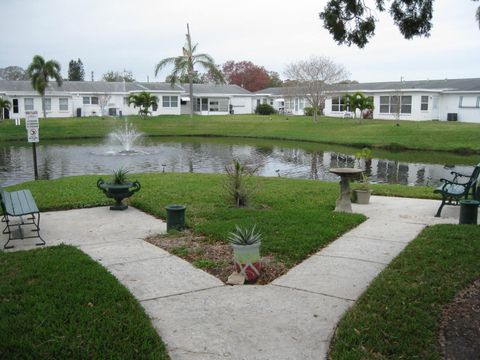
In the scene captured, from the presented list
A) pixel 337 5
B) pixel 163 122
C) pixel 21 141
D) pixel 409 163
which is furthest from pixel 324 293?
pixel 163 122

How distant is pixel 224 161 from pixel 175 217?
16.6 meters

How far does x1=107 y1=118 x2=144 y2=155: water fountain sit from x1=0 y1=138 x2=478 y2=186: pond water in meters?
0.36

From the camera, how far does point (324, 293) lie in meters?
5.39

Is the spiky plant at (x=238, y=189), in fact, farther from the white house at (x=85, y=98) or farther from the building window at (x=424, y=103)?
the white house at (x=85, y=98)

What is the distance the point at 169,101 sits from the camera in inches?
2274

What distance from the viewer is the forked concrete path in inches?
167

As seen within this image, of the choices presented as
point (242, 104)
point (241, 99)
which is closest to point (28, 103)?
point (241, 99)

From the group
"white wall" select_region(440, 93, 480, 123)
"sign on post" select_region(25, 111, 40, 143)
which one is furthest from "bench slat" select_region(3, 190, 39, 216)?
"white wall" select_region(440, 93, 480, 123)

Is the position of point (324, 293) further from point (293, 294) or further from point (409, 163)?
point (409, 163)

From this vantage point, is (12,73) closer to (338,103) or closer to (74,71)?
(74,71)

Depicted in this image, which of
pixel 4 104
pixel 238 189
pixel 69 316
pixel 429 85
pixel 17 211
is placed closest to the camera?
pixel 69 316

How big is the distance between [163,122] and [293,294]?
1721 inches

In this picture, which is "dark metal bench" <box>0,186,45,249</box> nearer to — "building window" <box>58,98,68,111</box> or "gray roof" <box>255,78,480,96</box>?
"gray roof" <box>255,78,480,96</box>

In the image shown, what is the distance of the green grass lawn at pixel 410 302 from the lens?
4078 mm
